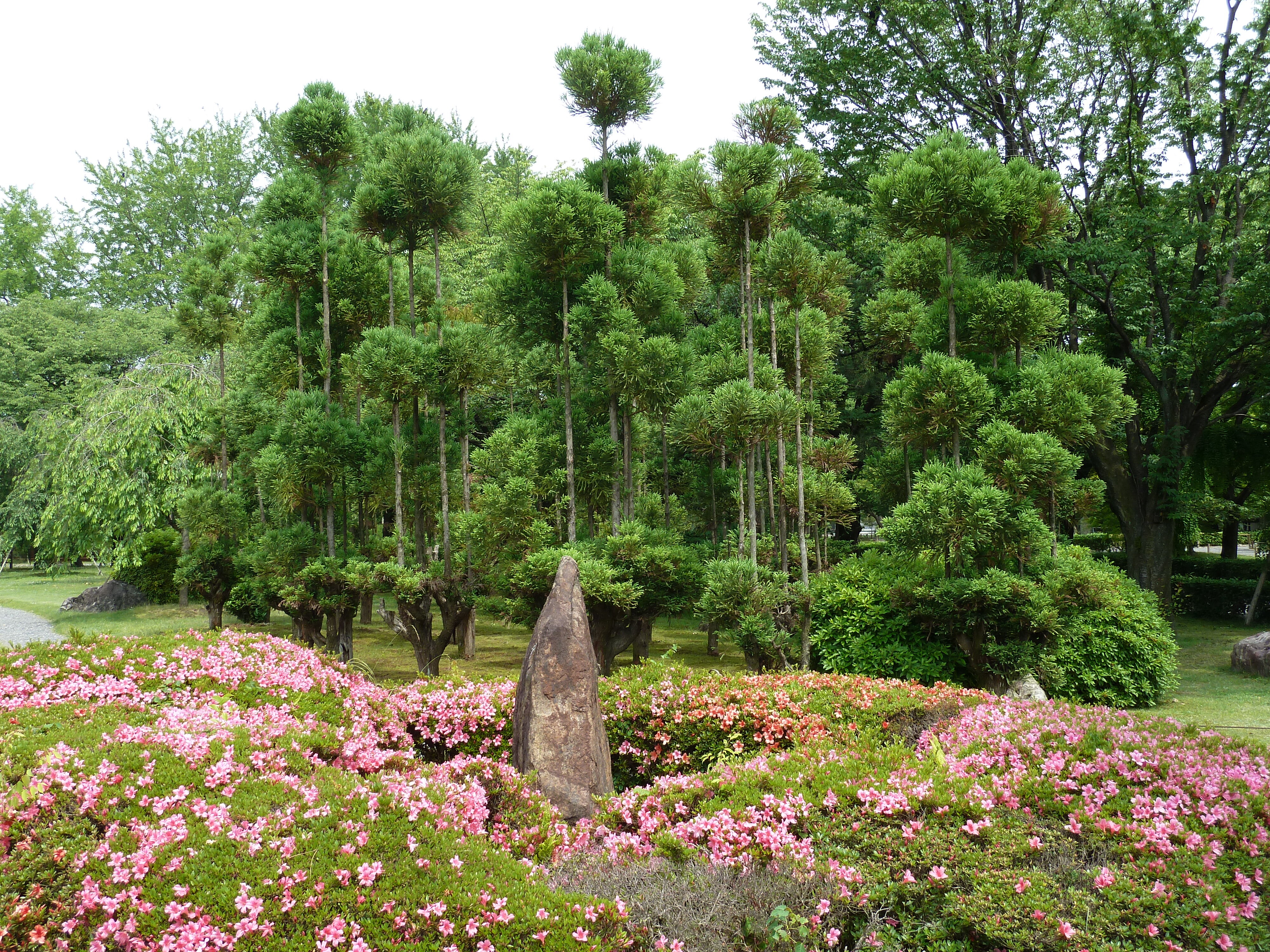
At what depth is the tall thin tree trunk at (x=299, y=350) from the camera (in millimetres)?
11031

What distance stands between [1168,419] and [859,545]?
21.9ft

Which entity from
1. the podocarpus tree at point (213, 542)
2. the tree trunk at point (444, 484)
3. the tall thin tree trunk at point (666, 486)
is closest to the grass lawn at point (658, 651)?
the tree trunk at point (444, 484)

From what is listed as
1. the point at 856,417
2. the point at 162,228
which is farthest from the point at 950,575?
the point at 162,228

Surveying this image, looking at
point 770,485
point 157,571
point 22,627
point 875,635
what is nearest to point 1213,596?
point 875,635

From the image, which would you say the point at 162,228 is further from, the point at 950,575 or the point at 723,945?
the point at 723,945

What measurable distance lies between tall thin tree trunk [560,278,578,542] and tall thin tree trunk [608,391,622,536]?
0.55m

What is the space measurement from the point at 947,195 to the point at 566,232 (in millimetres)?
4631

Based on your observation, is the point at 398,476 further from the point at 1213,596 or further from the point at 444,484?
the point at 1213,596

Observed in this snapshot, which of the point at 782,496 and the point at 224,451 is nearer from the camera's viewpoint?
the point at 782,496

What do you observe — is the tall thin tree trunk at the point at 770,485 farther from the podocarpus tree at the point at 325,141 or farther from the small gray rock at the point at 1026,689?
the podocarpus tree at the point at 325,141

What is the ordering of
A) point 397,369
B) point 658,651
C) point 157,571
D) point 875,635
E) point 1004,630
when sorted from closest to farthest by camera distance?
point 1004,630
point 875,635
point 397,369
point 658,651
point 157,571

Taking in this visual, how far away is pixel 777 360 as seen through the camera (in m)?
10.1

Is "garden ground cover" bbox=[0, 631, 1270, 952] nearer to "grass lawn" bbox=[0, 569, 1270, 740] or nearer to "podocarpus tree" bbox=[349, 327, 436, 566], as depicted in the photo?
"grass lawn" bbox=[0, 569, 1270, 740]

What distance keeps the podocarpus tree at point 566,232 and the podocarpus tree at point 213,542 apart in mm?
6206
